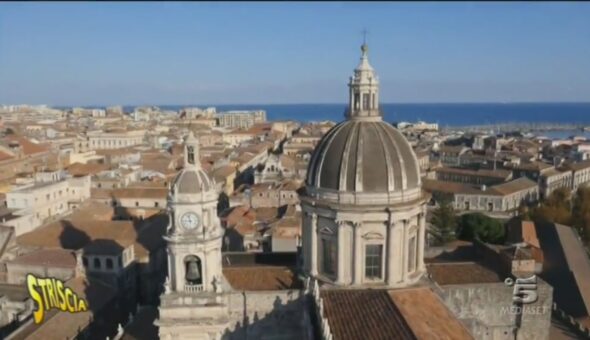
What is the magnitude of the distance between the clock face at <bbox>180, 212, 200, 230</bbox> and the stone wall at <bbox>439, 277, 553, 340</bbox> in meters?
12.9

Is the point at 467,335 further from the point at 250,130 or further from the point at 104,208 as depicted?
the point at 250,130

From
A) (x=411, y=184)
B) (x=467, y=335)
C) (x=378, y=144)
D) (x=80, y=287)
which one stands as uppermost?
(x=378, y=144)

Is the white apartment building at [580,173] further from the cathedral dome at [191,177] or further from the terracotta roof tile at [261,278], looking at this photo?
the cathedral dome at [191,177]

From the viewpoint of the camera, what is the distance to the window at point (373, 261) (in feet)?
87.1

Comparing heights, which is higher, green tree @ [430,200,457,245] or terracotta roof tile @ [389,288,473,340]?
terracotta roof tile @ [389,288,473,340]

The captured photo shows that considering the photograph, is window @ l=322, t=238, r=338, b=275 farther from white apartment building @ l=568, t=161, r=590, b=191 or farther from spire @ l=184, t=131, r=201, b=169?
white apartment building @ l=568, t=161, r=590, b=191

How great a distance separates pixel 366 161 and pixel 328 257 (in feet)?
17.2

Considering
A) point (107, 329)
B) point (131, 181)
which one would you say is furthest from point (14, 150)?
point (107, 329)

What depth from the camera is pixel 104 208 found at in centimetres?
5934

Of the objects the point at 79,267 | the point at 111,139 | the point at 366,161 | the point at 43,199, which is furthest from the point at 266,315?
the point at 111,139

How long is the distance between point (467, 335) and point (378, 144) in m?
9.44

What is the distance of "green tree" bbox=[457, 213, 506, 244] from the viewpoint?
5291cm

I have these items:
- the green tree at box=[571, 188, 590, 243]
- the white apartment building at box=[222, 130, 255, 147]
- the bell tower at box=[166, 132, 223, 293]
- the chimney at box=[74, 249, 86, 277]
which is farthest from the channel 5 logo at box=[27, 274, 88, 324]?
the white apartment building at box=[222, 130, 255, 147]

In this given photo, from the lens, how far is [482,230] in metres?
53.1
